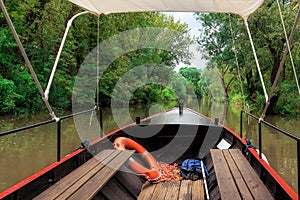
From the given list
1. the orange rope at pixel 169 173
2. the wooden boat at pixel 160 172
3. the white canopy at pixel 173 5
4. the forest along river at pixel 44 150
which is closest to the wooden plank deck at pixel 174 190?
the wooden boat at pixel 160 172

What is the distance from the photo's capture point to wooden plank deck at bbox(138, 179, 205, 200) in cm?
318

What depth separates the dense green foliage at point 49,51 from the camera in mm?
11438

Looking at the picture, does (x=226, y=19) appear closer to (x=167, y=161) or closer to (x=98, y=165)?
(x=167, y=161)

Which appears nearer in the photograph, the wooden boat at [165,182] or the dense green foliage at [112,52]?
the wooden boat at [165,182]

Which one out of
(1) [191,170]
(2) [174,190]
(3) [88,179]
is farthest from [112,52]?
(3) [88,179]

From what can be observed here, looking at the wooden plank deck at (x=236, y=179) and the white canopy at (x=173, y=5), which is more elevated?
the white canopy at (x=173, y=5)

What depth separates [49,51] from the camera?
43.7 ft

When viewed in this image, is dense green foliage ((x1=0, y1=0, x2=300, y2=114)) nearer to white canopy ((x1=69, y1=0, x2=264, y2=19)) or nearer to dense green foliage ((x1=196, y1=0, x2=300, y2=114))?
dense green foliage ((x1=196, y1=0, x2=300, y2=114))

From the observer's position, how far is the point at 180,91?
21344 mm

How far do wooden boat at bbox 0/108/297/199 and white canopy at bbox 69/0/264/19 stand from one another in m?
1.56

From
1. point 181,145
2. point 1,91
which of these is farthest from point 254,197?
point 1,91

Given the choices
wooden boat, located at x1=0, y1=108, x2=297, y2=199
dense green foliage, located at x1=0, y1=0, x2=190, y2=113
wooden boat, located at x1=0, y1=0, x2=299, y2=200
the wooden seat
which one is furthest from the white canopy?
dense green foliage, located at x1=0, y1=0, x2=190, y2=113

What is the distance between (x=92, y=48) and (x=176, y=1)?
13262 mm

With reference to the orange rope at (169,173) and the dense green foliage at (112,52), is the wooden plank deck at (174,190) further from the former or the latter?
the dense green foliage at (112,52)
